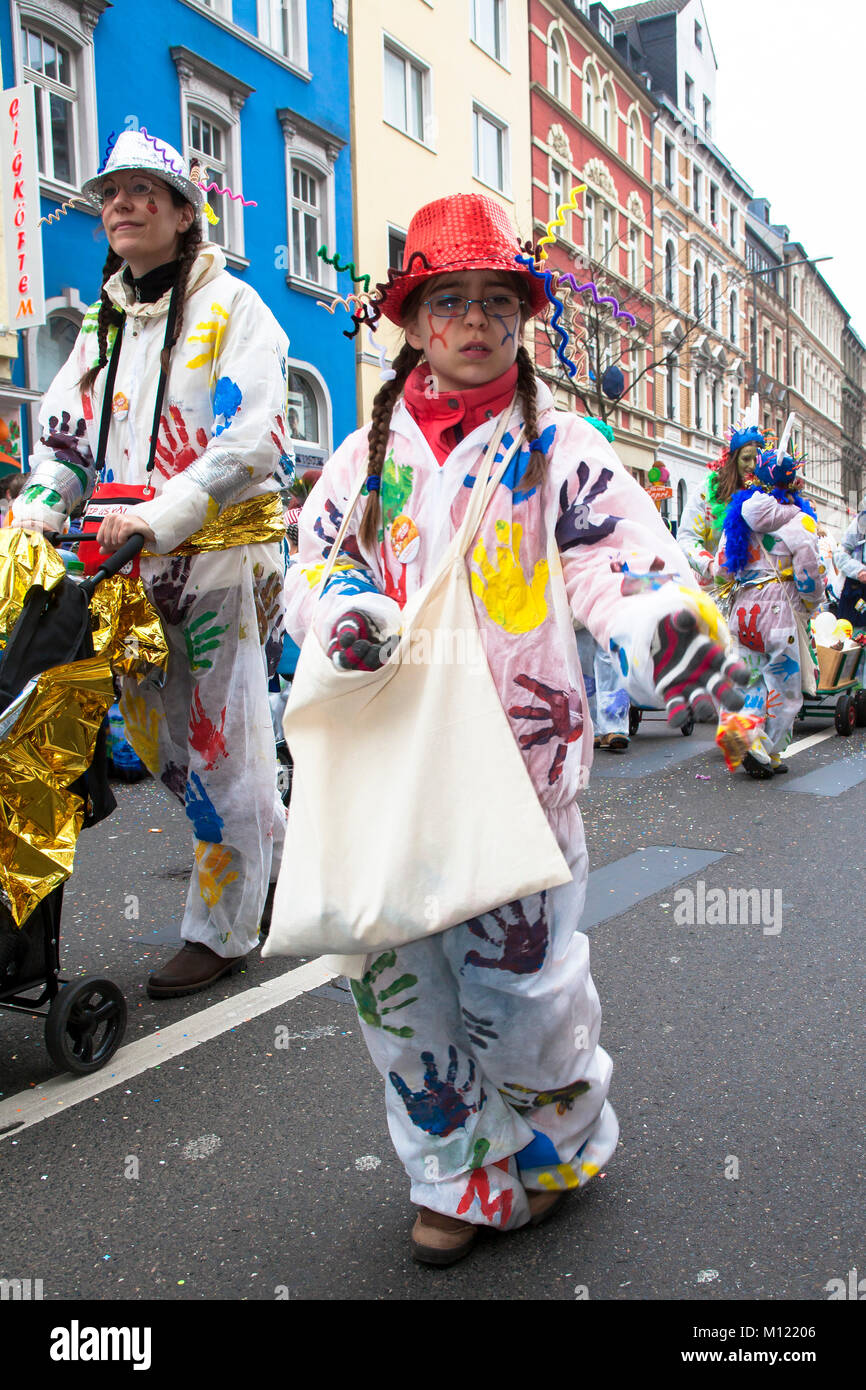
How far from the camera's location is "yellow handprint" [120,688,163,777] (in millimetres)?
3496

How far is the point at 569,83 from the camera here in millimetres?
28000

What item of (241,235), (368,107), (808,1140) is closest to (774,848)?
(808,1140)

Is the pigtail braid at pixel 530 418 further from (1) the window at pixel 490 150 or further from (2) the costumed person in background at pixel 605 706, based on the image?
(1) the window at pixel 490 150

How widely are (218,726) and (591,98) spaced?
3052cm

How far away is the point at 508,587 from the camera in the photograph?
2.04 m

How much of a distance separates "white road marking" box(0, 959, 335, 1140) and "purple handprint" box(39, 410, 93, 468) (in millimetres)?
1576

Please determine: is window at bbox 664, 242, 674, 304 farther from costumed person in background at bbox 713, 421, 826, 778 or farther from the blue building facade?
costumed person in background at bbox 713, 421, 826, 778

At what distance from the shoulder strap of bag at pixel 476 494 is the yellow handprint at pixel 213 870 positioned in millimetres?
1557

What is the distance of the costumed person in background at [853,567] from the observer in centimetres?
1000

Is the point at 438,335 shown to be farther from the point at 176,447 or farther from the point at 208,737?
the point at 208,737

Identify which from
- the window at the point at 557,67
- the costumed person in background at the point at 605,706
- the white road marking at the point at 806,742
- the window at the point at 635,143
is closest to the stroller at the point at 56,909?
the costumed person in background at the point at 605,706

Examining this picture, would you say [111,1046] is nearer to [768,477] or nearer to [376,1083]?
[376,1083]

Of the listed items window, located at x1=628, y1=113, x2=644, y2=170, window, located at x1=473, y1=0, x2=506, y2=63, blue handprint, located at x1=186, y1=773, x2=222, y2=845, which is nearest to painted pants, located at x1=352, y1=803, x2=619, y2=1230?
blue handprint, located at x1=186, y1=773, x2=222, y2=845

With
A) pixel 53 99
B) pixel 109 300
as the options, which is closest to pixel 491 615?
pixel 109 300
